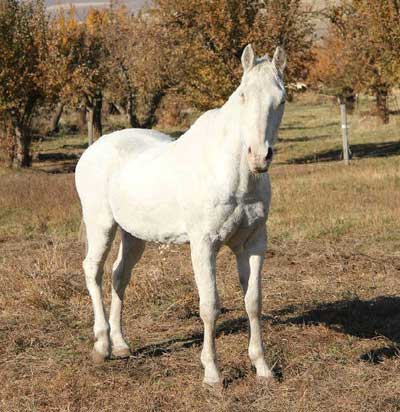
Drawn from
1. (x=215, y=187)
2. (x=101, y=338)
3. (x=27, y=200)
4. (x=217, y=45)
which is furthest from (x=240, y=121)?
(x=217, y=45)

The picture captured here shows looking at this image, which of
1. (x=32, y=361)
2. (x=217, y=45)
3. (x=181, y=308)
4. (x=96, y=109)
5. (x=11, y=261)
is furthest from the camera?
(x=96, y=109)

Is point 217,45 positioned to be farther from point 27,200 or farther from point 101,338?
point 101,338

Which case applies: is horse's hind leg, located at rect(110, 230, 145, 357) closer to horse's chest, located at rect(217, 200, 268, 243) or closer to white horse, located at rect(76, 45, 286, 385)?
white horse, located at rect(76, 45, 286, 385)

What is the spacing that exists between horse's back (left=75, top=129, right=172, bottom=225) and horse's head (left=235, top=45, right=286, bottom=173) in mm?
1542

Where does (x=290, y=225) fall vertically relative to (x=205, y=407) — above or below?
below

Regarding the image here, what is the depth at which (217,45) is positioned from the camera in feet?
73.7

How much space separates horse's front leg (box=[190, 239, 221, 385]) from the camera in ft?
17.4

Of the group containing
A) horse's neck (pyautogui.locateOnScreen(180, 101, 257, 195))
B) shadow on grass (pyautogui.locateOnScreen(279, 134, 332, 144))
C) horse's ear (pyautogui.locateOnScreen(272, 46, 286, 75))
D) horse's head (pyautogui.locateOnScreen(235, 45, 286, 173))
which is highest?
horse's ear (pyautogui.locateOnScreen(272, 46, 286, 75))

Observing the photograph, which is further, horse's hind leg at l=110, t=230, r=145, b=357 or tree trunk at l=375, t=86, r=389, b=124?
tree trunk at l=375, t=86, r=389, b=124

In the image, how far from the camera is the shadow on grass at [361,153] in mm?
23797

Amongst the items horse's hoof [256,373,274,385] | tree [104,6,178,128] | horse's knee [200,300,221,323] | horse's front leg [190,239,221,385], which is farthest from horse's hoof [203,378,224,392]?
tree [104,6,178,128]

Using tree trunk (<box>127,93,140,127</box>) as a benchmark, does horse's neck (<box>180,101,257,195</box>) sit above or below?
above

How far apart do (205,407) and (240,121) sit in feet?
6.24

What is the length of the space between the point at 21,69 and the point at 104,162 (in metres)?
18.6
